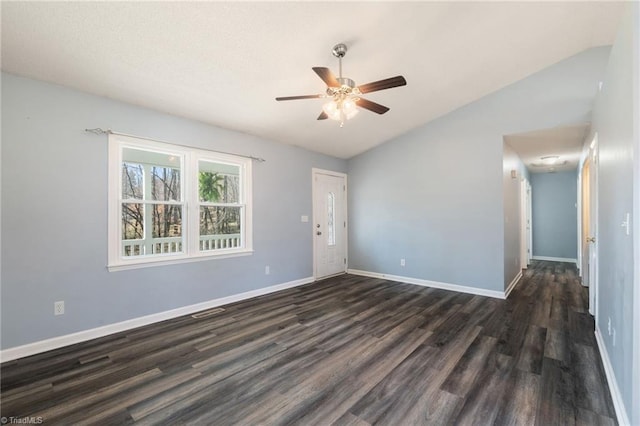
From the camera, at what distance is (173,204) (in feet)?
11.9

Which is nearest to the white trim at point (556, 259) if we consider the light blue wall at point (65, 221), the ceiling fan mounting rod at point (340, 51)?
the ceiling fan mounting rod at point (340, 51)

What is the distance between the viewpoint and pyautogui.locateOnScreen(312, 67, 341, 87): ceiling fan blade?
7.06 feet

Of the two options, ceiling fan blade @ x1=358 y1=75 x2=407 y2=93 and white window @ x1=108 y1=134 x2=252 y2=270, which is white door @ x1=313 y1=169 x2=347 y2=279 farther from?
ceiling fan blade @ x1=358 y1=75 x2=407 y2=93

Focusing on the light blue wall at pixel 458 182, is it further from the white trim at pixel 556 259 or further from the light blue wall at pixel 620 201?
the white trim at pixel 556 259

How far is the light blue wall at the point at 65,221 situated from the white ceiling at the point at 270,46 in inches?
8.4

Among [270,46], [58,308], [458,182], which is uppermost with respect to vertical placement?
[270,46]

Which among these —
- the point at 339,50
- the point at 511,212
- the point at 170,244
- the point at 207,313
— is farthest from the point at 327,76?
the point at 511,212

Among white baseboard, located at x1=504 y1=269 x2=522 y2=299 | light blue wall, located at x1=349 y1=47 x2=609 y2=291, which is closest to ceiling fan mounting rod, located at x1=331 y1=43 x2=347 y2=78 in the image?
light blue wall, located at x1=349 y1=47 x2=609 y2=291

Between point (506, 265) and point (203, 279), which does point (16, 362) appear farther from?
point (506, 265)

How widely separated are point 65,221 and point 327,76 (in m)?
2.98

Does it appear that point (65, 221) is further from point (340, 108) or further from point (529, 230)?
point (529, 230)

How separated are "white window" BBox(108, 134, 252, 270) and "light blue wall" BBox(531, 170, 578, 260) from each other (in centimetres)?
812

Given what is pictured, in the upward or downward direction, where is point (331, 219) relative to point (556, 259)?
upward

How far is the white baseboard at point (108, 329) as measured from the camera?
101 inches
